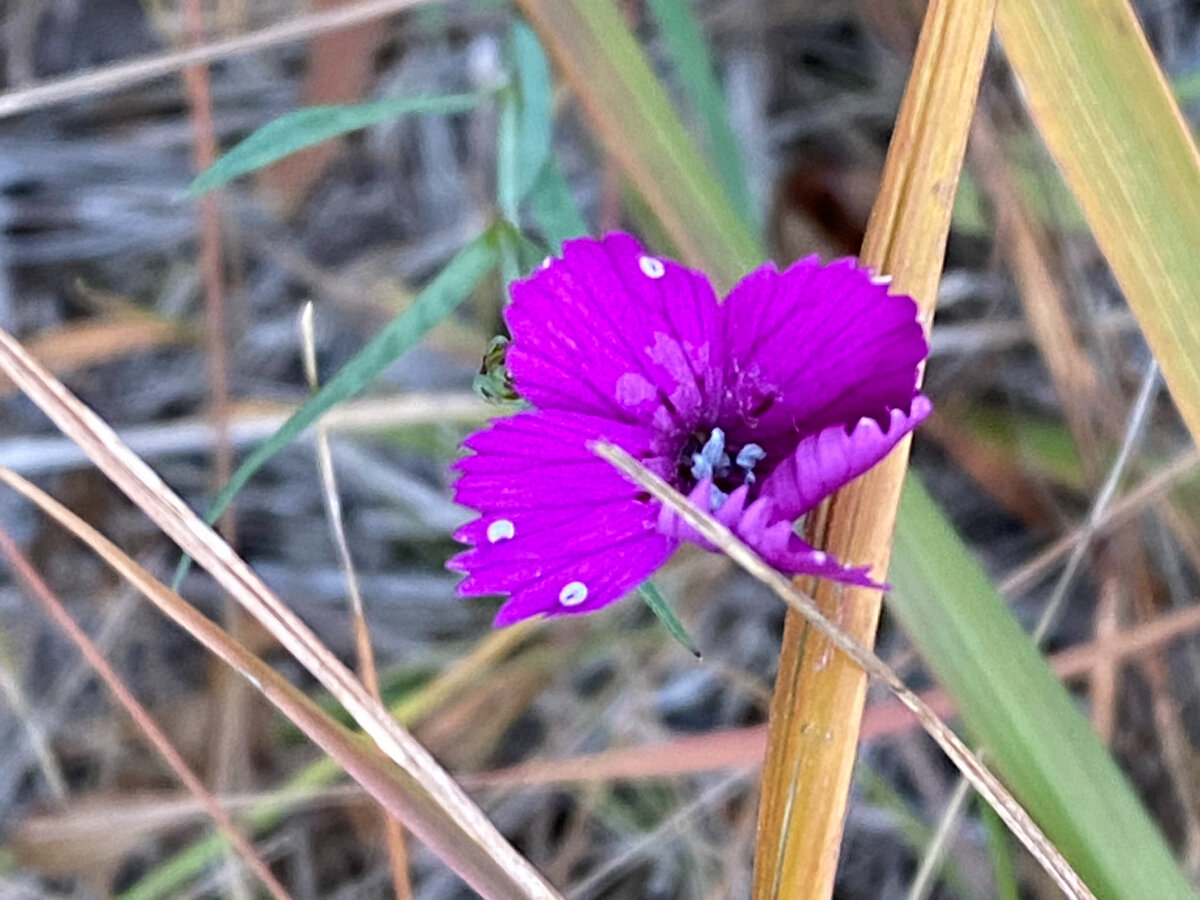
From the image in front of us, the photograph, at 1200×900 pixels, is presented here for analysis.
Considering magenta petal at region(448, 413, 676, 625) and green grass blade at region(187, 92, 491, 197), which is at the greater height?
green grass blade at region(187, 92, 491, 197)

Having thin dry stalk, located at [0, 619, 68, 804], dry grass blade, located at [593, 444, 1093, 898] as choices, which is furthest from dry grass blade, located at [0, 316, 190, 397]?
dry grass blade, located at [593, 444, 1093, 898]

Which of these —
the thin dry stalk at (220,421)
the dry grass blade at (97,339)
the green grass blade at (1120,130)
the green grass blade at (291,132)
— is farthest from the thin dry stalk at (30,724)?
the green grass blade at (1120,130)

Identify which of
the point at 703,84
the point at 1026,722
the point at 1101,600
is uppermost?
the point at 703,84

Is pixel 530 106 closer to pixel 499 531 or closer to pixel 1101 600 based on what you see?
pixel 499 531

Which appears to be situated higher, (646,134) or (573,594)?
(646,134)

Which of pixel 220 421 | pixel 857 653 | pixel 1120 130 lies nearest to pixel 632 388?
pixel 857 653

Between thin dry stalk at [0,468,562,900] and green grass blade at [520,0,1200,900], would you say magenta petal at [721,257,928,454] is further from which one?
thin dry stalk at [0,468,562,900]
